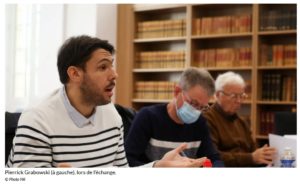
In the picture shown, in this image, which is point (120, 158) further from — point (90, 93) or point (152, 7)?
point (152, 7)

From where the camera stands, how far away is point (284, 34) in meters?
3.33

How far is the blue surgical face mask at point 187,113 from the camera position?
168cm

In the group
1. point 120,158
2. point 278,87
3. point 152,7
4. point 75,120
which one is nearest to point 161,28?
point 152,7

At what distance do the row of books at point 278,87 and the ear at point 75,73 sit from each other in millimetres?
2374

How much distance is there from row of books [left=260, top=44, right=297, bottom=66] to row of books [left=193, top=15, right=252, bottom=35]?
23 centimetres

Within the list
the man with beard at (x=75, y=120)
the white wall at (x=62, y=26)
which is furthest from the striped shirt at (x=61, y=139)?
the white wall at (x=62, y=26)

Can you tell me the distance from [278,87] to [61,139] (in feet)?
8.10

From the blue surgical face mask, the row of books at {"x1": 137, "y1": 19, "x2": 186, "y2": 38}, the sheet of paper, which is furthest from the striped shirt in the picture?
the row of books at {"x1": 137, "y1": 19, "x2": 186, "y2": 38}

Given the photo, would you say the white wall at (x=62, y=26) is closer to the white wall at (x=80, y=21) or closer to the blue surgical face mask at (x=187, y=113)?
the white wall at (x=80, y=21)

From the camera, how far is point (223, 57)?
3482mm

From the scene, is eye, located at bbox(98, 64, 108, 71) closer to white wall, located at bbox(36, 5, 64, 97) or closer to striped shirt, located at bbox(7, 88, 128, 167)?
striped shirt, located at bbox(7, 88, 128, 167)
